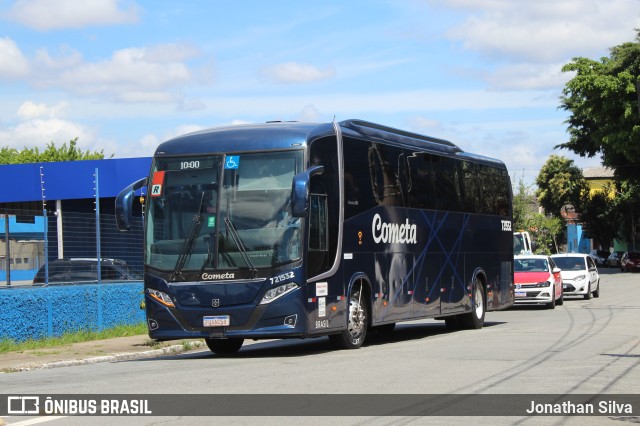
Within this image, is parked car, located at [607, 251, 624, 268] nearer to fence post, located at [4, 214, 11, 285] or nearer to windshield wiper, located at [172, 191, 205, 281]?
fence post, located at [4, 214, 11, 285]

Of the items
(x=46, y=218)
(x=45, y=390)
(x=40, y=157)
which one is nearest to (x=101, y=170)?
(x=46, y=218)

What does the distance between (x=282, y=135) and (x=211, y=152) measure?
1.17 m

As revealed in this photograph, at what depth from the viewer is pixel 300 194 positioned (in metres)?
15.1

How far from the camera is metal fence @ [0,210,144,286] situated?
20.4 meters

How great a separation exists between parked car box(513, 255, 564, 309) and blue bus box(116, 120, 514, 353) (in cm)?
1332

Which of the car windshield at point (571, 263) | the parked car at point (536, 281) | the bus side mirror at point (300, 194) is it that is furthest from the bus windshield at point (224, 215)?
the car windshield at point (571, 263)

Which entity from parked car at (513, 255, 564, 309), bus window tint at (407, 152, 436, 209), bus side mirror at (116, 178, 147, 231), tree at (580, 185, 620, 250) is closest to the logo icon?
bus side mirror at (116, 178, 147, 231)

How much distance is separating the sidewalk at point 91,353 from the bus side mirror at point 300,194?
4.81 meters

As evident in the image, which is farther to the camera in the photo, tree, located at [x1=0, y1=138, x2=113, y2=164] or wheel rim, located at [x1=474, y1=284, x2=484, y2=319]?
tree, located at [x1=0, y1=138, x2=113, y2=164]

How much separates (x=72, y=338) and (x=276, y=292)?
6.88 meters

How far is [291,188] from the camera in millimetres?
15906

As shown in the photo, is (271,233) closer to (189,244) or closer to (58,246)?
(189,244)

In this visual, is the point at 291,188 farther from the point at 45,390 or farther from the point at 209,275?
the point at 45,390

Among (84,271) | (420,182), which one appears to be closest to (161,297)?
(420,182)
